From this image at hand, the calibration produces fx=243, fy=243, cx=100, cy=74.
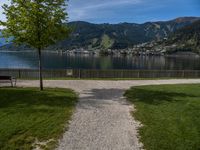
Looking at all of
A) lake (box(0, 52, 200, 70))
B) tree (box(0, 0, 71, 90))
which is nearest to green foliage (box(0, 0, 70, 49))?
tree (box(0, 0, 71, 90))

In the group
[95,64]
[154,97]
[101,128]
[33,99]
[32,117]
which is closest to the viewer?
[101,128]

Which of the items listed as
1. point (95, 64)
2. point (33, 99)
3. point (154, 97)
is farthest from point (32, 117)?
point (95, 64)

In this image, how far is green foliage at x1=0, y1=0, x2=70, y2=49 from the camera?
53.4 feet

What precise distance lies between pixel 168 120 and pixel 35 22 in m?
10.8

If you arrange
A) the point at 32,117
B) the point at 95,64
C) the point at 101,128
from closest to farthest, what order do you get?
the point at 101,128
the point at 32,117
the point at 95,64

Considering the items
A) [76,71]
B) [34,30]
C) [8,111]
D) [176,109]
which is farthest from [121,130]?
[76,71]

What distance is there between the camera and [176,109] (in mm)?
13328

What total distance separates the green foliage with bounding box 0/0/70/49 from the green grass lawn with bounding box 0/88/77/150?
388 centimetres

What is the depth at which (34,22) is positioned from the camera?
16.5 meters

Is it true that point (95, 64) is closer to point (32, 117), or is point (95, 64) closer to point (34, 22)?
point (34, 22)

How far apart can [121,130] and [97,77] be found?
66.6 ft

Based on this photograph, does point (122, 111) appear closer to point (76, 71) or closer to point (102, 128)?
point (102, 128)

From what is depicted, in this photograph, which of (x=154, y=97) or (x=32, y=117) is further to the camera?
(x=154, y=97)

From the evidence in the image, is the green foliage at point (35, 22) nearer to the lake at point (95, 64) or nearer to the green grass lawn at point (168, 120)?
the green grass lawn at point (168, 120)
